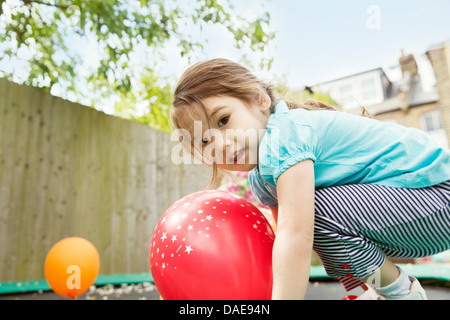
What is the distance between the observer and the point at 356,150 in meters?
1.28

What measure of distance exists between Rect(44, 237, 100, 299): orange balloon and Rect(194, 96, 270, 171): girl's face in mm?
1358

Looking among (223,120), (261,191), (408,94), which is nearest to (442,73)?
(408,94)

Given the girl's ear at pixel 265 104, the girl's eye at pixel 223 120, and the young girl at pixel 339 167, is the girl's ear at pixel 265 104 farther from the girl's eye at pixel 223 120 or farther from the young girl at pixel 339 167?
the girl's eye at pixel 223 120

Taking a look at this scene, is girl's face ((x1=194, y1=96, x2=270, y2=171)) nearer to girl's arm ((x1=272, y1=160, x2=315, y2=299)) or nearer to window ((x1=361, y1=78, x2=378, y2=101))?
girl's arm ((x1=272, y1=160, x2=315, y2=299))

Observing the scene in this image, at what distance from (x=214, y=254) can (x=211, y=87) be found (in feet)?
1.95

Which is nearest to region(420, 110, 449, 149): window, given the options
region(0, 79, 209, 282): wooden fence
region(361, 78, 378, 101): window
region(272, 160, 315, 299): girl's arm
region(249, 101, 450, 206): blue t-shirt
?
region(361, 78, 378, 101): window

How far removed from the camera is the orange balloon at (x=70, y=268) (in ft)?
7.10

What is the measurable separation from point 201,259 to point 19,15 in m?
3.22

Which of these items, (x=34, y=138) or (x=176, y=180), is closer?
(x=34, y=138)

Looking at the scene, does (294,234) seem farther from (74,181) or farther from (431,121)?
(431,121)

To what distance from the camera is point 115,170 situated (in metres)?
4.31

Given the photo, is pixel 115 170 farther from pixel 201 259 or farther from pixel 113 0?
pixel 201 259
